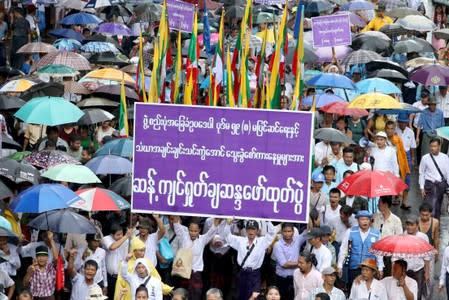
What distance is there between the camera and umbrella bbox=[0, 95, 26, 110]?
2548 centimetres

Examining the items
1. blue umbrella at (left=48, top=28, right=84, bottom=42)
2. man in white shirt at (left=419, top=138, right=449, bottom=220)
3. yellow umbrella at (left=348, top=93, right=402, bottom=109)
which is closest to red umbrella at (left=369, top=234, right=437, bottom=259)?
man in white shirt at (left=419, top=138, right=449, bottom=220)

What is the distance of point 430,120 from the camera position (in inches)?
1056

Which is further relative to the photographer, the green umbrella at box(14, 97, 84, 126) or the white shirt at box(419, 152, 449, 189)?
the green umbrella at box(14, 97, 84, 126)

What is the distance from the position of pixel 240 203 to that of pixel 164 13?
5.19 m

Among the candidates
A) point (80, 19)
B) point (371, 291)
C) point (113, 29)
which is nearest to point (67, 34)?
point (80, 19)

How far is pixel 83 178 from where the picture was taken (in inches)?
857

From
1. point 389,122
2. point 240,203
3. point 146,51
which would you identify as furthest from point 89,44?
point 240,203

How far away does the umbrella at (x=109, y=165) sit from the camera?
22.6 metres

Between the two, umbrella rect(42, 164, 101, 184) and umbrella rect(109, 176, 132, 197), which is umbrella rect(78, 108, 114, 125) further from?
umbrella rect(42, 164, 101, 184)

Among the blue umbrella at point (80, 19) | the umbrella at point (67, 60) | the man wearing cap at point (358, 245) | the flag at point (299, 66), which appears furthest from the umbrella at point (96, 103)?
the blue umbrella at point (80, 19)

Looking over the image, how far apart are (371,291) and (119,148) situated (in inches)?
182

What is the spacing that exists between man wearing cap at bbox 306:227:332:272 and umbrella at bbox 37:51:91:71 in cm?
844

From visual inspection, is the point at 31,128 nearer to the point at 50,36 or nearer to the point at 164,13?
the point at 164,13

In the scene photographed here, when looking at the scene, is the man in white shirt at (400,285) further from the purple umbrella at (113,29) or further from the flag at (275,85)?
the purple umbrella at (113,29)
